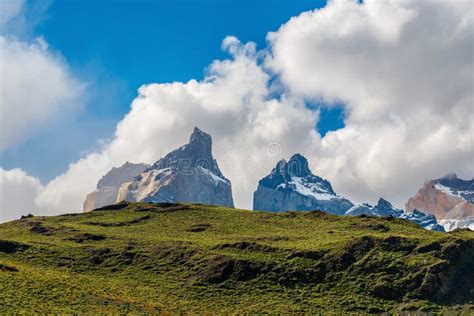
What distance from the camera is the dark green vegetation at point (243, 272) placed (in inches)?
4026

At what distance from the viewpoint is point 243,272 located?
383ft

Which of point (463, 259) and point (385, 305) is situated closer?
point (385, 305)

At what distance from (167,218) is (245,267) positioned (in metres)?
66.9

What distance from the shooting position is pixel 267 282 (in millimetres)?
113938

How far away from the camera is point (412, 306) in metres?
102

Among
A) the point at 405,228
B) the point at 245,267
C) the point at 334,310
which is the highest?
the point at 405,228

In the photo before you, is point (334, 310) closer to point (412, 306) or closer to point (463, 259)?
point (412, 306)

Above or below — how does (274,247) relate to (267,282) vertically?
above

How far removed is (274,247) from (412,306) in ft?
115

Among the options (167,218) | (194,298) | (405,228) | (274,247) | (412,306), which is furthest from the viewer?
(167,218)

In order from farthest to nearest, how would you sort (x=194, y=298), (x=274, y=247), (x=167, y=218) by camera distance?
1. (x=167, y=218)
2. (x=274, y=247)
3. (x=194, y=298)

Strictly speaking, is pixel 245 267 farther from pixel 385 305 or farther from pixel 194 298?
pixel 385 305

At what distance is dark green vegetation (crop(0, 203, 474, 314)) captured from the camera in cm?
10225

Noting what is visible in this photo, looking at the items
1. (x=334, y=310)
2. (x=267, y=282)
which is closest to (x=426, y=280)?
(x=334, y=310)
